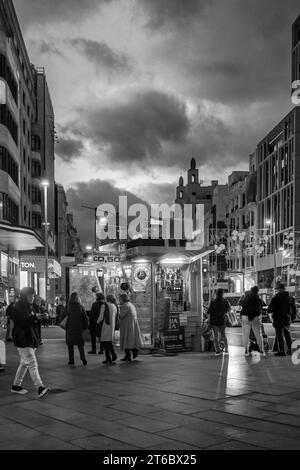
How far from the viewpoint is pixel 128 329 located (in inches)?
576

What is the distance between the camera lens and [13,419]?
802 centimetres

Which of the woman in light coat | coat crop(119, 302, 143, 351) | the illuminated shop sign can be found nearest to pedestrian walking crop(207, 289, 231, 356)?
coat crop(119, 302, 143, 351)

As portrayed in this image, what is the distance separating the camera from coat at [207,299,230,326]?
51.2ft

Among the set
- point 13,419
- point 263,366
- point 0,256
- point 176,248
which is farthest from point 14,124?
point 13,419

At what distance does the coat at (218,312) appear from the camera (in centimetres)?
1560

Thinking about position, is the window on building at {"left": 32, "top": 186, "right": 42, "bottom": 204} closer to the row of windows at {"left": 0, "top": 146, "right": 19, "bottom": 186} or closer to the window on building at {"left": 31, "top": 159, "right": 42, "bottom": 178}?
the window on building at {"left": 31, "top": 159, "right": 42, "bottom": 178}

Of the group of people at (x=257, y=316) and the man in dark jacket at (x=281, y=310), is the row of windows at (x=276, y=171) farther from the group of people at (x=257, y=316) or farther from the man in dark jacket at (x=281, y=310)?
the man in dark jacket at (x=281, y=310)

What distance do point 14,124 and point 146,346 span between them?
26118 millimetres

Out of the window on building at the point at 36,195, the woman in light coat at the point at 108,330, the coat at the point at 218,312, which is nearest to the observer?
the woman in light coat at the point at 108,330

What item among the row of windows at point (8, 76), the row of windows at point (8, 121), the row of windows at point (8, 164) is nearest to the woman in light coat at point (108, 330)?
the row of windows at point (8, 164)

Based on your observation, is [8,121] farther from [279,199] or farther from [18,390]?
[279,199]

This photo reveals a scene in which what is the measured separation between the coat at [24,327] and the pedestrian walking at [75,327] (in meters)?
4.09

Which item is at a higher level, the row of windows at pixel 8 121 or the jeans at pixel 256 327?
the row of windows at pixel 8 121
